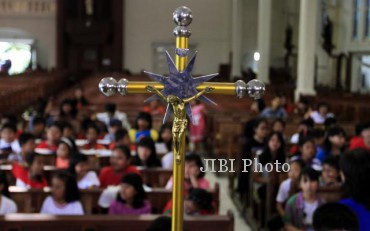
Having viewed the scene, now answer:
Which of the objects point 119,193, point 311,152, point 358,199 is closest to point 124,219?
point 119,193

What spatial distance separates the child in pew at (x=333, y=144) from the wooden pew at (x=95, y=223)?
276cm

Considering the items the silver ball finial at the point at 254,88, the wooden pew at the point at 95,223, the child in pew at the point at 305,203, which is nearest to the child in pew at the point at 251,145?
the child in pew at the point at 305,203

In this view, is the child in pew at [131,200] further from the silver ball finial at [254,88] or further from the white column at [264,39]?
the white column at [264,39]

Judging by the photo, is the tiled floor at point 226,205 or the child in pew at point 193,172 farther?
the tiled floor at point 226,205

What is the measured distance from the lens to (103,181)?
17.9ft

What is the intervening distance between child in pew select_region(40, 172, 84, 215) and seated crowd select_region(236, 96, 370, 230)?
165 cm

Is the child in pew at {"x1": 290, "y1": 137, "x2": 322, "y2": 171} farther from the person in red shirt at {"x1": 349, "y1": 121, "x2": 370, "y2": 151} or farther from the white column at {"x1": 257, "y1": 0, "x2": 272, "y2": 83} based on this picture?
the white column at {"x1": 257, "y1": 0, "x2": 272, "y2": 83}

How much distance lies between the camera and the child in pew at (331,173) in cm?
491

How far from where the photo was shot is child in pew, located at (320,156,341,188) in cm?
491

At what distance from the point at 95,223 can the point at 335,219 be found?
183 centimetres

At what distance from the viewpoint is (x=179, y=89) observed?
64.2 inches

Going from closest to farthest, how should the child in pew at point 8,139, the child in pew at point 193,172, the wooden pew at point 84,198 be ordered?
1. the wooden pew at point 84,198
2. the child in pew at point 193,172
3. the child in pew at point 8,139

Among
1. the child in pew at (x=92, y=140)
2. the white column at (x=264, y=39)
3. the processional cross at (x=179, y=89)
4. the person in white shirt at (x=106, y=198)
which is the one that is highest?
the white column at (x=264, y=39)

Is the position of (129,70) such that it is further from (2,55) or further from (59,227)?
(2,55)
